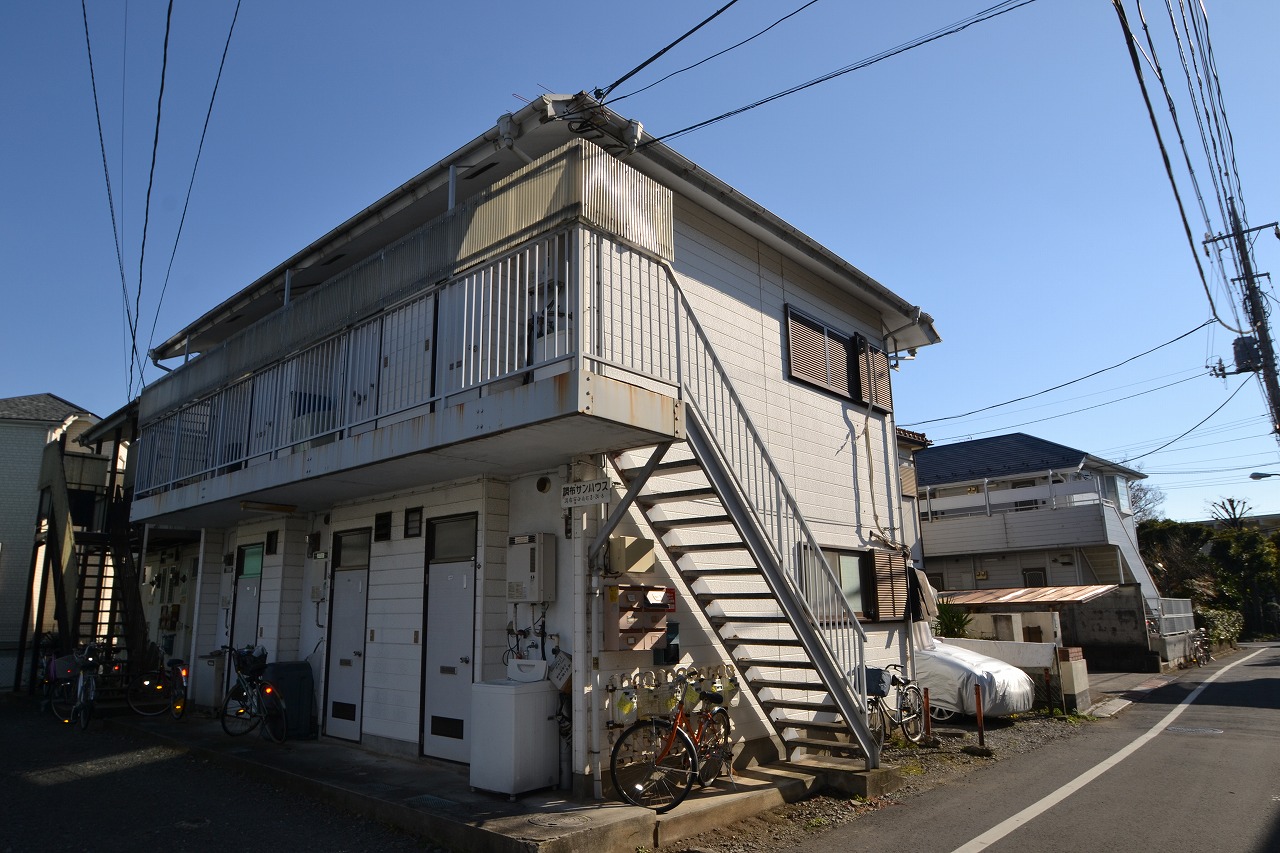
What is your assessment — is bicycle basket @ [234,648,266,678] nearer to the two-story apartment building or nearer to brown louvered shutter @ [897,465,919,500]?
brown louvered shutter @ [897,465,919,500]

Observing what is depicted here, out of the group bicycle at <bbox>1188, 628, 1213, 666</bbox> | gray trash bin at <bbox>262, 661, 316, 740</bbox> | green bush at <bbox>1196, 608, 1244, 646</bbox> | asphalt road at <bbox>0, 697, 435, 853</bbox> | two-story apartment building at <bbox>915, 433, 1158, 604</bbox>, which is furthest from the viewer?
green bush at <bbox>1196, 608, 1244, 646</bbox>

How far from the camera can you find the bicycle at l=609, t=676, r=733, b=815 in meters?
6.35

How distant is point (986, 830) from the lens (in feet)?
20.7

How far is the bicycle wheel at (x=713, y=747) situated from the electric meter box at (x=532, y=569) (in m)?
1.84

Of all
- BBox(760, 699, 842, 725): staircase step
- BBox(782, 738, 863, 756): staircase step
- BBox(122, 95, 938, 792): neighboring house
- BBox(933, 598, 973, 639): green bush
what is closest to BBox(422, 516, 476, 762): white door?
BBox(122, 95, 938, 792): neighboring house

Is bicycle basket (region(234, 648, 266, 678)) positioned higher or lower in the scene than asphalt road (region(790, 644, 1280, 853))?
higher

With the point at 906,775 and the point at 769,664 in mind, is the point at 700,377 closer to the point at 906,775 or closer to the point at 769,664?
the point at 769,664

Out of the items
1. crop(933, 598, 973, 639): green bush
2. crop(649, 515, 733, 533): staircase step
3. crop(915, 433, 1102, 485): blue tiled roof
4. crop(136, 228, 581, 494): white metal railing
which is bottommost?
crop(933, 598, 973, 639): green bush

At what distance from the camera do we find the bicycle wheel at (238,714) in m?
9.74

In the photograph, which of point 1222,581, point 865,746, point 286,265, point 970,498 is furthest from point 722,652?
point 1222,581

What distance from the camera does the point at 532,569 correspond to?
7266mm

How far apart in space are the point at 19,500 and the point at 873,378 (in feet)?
66.6

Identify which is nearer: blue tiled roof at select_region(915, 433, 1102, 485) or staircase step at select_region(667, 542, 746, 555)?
staircase step at select_region(667, 542, 746, 555)

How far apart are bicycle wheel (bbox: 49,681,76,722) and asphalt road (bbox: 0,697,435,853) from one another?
3000 millimetres
